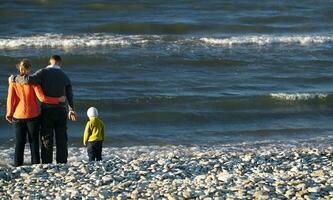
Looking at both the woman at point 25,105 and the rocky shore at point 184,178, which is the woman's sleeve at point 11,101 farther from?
the rocky shore at point 184,178

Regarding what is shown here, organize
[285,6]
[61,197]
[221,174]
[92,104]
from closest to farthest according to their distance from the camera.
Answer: [61,197] < [221,174] < [92,104] < [285,6]

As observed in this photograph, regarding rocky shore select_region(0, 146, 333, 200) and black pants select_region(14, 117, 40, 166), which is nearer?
rocky shore select_region(0, 146, 333, 200)

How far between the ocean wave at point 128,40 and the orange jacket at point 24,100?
1687 cm

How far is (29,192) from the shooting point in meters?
11.0

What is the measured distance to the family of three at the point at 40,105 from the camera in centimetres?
1203

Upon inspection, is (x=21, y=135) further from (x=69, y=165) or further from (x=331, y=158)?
(x=331, y=158)

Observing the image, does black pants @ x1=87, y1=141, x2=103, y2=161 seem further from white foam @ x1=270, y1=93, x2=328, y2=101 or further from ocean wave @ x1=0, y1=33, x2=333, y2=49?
ocean wave @ x1=0, y1=33, x2=333, y2=49

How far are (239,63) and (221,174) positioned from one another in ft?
49.3

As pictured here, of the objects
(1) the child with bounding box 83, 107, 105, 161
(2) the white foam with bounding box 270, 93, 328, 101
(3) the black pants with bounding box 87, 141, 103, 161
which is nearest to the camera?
(1) the child with bounding box 83, 107, 105, 161

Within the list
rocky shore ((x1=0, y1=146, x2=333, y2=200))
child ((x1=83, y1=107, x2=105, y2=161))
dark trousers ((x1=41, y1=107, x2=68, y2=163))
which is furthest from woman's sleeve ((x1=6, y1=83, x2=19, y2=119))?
child ((x1=83, y1=107, x2=105, y2=161))

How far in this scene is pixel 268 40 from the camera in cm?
3150

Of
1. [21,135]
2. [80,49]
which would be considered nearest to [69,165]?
[21,135]

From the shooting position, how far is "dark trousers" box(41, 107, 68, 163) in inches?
483

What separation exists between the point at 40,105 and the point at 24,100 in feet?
0.95
